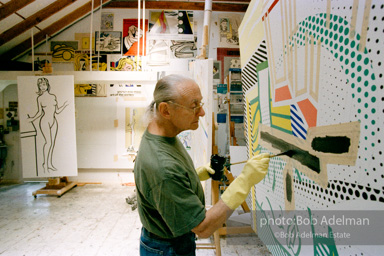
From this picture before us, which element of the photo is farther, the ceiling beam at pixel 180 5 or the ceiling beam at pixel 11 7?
the ceiling beam at pixel 180 5

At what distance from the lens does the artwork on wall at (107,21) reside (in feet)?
12.7

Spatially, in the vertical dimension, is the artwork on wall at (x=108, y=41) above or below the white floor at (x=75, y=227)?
above

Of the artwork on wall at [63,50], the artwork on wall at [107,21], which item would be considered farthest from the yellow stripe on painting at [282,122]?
the artwork on wall at [63,50]

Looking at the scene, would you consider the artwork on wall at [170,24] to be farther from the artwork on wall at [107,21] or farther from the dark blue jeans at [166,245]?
the dark blue jeans at [166,245]

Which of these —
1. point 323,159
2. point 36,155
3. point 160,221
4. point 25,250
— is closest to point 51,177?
point 36,155

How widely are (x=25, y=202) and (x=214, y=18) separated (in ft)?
13.1

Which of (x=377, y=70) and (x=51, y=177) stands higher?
(x=377, y=70)

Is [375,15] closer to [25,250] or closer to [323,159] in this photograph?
[323,159]

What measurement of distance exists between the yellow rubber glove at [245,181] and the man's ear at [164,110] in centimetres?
37

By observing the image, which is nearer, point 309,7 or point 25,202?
point 309,7

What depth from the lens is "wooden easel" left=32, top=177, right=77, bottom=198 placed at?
3234 mm

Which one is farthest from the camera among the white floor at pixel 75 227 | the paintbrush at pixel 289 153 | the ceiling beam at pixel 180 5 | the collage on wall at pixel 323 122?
the ceiling beam at pixel 180 5

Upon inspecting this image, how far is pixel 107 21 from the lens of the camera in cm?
386

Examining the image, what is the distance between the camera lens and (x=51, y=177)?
3566 mm
